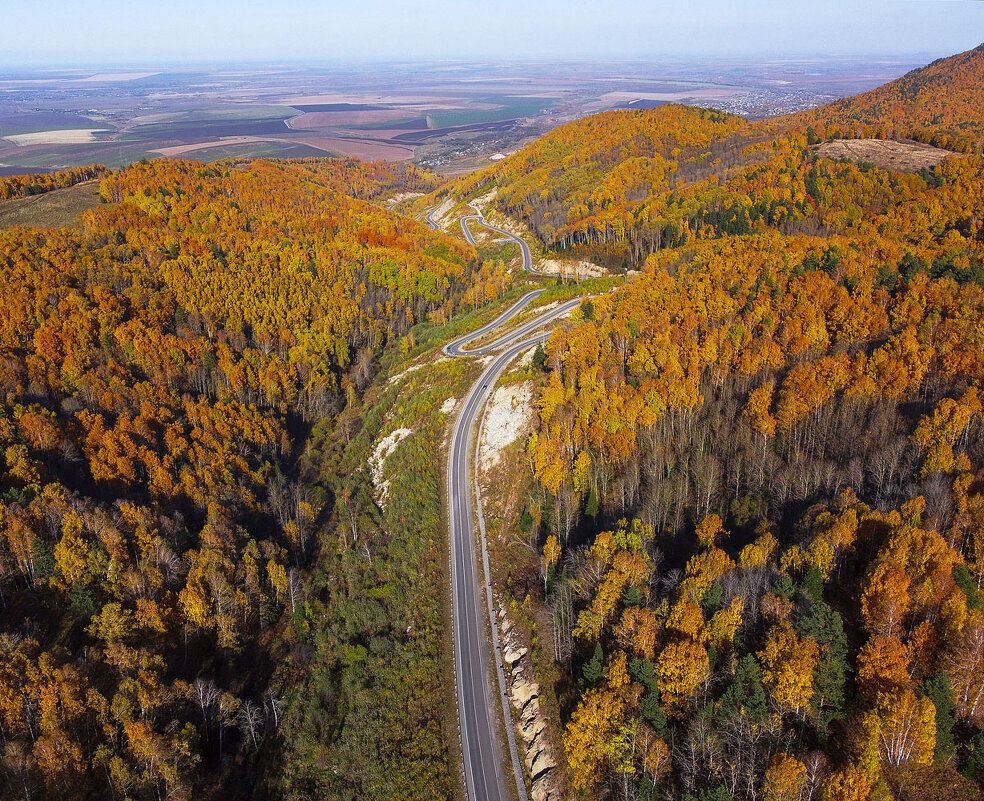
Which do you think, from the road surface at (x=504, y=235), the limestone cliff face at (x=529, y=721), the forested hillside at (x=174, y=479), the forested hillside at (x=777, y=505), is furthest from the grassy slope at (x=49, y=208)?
the limestone cliff face at (x=529, y=721)

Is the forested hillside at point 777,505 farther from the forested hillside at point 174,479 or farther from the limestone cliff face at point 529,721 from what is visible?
the forested hillside at point 174,479

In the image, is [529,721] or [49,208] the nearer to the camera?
[529,721]

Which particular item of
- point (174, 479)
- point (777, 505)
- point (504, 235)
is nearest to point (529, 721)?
point (777, 505)

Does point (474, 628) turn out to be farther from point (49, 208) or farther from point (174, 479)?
point (49, 208)

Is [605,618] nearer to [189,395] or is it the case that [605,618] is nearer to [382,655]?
[382,655]

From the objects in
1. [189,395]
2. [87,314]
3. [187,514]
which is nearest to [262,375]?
[189,395]
